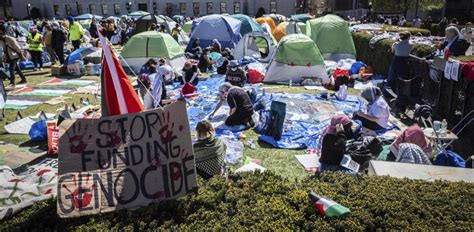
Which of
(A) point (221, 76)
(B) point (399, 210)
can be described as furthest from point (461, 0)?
(B) point (399, 210)

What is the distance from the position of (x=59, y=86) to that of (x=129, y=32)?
44.7ft

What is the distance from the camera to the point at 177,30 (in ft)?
73.9

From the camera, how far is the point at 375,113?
7562 mm

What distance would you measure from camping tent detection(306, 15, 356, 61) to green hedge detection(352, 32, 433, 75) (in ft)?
1.63

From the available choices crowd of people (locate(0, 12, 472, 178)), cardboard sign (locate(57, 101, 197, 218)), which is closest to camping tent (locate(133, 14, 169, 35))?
crowd of people (locate(0, 12, 472, 178))

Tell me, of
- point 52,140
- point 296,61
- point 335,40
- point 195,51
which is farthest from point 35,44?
point 335,40

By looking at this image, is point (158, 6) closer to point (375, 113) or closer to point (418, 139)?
point (375, 113)

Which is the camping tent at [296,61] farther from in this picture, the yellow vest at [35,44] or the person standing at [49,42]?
the person standing at [49,42]

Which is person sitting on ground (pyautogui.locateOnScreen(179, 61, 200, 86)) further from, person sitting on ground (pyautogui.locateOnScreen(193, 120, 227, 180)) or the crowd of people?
person sitting on ground (pyautogui.locateOnScreen(193, 120, 227, 180))

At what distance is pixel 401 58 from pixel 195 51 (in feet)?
31.1

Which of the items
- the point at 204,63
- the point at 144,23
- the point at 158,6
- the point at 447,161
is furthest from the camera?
the point at 158,6

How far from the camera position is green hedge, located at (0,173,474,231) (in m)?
3.10

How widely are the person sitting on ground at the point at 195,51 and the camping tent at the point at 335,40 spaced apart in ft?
16.9

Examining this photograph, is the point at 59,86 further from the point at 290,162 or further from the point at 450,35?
the point at 450,35
